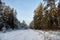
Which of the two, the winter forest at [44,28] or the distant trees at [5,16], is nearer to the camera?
the winter forest at [44,28]

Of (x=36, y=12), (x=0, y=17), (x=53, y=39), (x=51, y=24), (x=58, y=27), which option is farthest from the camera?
(x=36, y=12)

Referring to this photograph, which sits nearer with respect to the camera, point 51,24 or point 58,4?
point 58,4

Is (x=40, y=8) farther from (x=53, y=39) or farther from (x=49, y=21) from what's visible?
(x=53, y=39)

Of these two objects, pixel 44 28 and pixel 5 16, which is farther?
pixel 5 16

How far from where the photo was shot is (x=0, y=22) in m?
37.4

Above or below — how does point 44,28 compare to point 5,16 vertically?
below

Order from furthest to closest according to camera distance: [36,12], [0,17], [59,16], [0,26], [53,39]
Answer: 1. [36,12]
2. [0,17]
3. [0,26]
4. [59,16]
5. [53,39]

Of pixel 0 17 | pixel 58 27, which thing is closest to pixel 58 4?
pixel 58 27

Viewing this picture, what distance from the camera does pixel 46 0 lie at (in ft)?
72.4

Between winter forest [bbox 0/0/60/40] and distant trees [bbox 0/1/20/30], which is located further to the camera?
distant trees [bbox 0/1/20/30]

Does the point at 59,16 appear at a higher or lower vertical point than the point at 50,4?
lower

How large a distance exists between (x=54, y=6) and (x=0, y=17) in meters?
20.5

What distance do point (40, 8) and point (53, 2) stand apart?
64.0 feet

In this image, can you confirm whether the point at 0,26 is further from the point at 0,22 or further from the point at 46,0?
the point at 46,0
